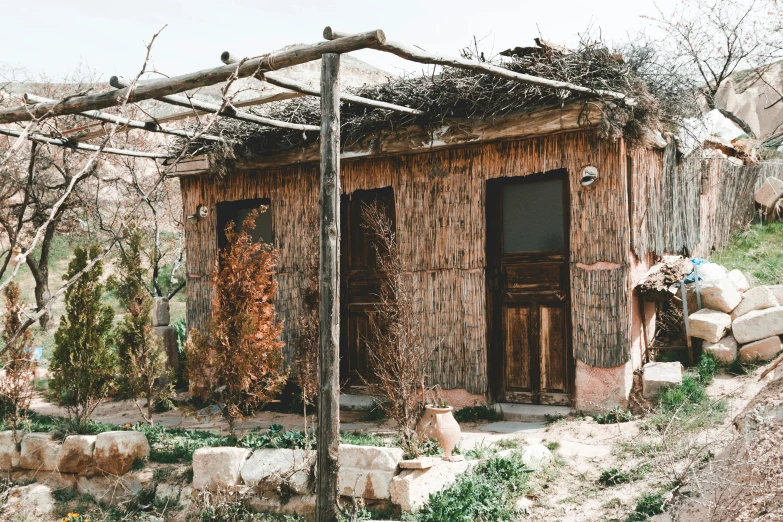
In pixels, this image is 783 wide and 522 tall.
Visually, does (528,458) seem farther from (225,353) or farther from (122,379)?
(122,379)

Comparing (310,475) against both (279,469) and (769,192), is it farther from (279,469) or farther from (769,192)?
(769,192)

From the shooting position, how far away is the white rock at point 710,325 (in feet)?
24.9

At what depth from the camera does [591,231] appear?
694 cm

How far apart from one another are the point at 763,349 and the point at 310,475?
536 centimetres

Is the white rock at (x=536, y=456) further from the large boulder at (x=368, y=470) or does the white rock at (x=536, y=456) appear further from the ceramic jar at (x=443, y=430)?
the large boulder at (x=368, y=470)

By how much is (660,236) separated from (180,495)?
21.2ft

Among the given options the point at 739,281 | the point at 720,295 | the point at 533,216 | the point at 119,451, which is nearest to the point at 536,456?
the point at 533,216

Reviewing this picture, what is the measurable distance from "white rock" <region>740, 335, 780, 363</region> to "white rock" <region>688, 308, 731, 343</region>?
1.16ft

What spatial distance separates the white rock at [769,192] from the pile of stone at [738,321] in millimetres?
4826

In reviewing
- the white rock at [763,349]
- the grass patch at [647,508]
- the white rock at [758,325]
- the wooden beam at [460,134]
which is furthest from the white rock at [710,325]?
the grass patch at [647,508]

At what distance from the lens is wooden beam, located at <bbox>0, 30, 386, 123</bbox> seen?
447 cm

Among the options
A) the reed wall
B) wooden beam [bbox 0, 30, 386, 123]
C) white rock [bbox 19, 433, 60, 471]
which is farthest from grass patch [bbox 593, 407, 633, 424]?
white rock [bbox 19, 433, 60, 471]

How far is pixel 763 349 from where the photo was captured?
728 centimetres

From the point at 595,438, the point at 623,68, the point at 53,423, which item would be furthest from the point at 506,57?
the point at 53,423
